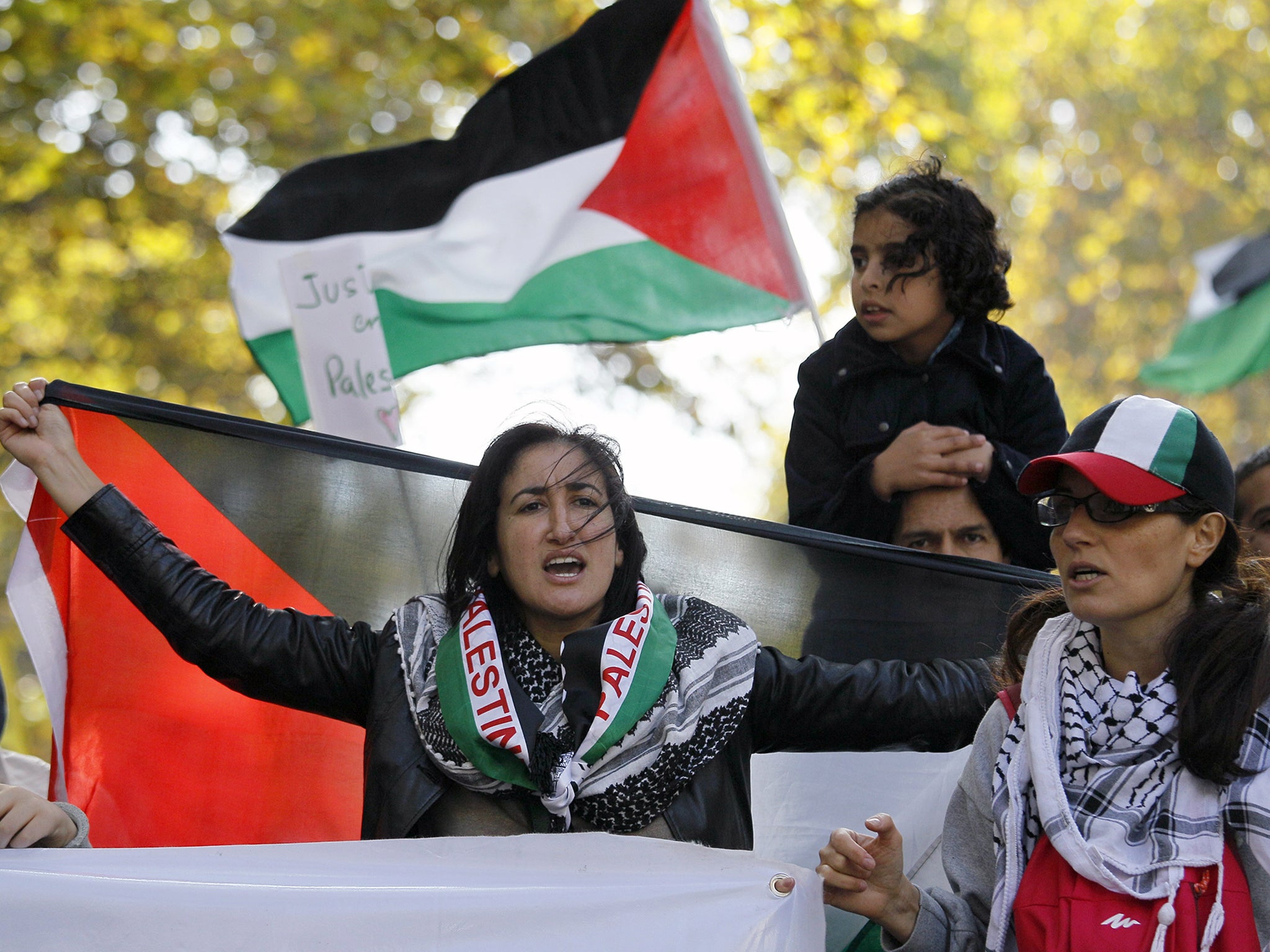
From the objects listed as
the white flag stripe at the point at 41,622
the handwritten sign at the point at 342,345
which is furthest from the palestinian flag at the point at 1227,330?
the white flag stripe at the point at 41,622

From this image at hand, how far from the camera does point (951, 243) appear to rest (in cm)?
361

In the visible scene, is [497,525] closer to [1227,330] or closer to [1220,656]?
[1220,656]

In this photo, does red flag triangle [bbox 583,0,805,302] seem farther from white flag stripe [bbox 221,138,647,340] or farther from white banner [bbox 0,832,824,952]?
white banner [bbox 0,832,824,952]

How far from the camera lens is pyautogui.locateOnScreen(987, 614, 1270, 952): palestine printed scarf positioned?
2195 millimetres

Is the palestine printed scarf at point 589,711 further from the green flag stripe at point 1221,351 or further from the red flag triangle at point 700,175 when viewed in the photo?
the green flag stripe at point 1221,351

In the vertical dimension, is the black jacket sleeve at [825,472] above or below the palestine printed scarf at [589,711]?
above

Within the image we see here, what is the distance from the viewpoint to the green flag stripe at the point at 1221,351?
837cm

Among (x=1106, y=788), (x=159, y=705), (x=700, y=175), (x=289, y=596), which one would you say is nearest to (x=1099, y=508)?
(x=1106, y=788)

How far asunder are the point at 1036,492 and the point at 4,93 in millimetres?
8362

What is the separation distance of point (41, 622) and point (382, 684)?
83 cm

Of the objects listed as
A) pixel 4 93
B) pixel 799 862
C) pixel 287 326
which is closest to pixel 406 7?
pixel 4 93

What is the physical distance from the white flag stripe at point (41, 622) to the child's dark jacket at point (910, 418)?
5.50 feet

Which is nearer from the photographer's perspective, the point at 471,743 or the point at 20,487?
the point at 471,743

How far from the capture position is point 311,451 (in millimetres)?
3316
